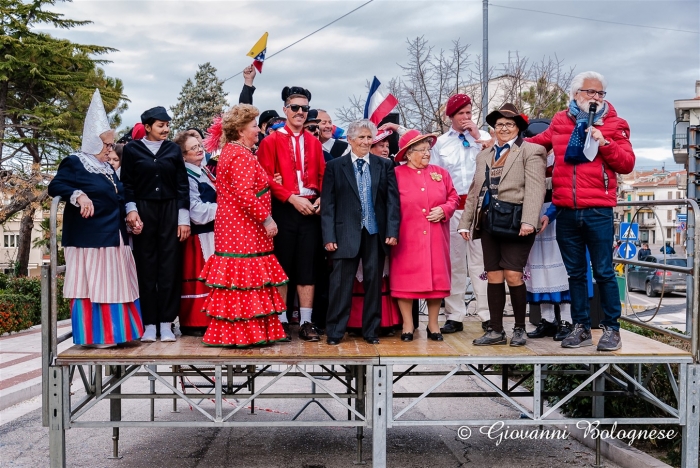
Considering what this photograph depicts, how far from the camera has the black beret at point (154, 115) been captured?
6.21 meters

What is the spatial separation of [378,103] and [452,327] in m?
2.27

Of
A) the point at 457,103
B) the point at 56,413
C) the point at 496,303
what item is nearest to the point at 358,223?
the point at 496,303

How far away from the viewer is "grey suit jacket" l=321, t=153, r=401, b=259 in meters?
6.08

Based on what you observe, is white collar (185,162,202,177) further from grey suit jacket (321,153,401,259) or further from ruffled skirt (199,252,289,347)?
grey suit jacket (321,153,401,259)

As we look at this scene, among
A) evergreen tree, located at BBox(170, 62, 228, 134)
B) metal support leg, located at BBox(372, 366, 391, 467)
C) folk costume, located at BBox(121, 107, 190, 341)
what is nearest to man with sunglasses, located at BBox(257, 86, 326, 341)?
folk costume, located at BBox(121, 107, 190, 341)

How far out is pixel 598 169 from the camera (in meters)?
5.66

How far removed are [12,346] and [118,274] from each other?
10399 mm

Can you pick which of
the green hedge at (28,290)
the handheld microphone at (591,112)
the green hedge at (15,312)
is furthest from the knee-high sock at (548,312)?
the green hedge at (28,290)

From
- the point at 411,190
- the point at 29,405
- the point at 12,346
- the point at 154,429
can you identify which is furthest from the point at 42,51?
the point at 411,190

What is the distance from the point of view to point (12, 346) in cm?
1476

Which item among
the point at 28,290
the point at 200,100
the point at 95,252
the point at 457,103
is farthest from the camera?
the point at 200,100

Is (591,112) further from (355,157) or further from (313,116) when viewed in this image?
(313,116)

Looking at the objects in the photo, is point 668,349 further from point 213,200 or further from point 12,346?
point 12,346

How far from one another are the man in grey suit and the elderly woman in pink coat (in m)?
0.18
